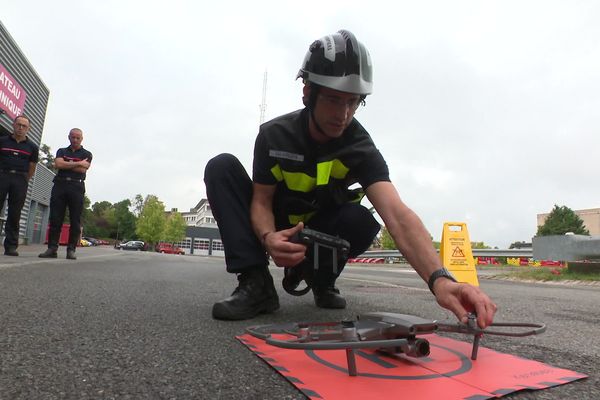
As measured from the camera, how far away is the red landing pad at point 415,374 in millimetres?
962

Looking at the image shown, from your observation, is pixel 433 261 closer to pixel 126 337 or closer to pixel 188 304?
pixel 126 337

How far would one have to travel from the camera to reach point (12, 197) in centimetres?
589

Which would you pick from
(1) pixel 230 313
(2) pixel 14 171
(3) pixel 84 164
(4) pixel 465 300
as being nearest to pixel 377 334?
(4) pixel 465 300

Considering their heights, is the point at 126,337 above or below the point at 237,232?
below

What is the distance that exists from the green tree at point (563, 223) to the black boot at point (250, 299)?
67457 millimetres

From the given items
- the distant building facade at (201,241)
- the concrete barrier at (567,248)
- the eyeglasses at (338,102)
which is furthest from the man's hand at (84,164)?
the distant building facade at (201,241)

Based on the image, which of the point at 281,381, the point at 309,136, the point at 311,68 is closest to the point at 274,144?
the point at 309,136

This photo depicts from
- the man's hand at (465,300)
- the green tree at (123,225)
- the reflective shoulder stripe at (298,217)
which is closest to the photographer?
the man's hand at (465,300)

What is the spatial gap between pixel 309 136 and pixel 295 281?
80 centimetres

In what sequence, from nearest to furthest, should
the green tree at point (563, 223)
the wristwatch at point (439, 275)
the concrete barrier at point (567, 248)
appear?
the wristwatch at point (439, 275), the concrete barrier at point (567, 248), the green tree at point (563, 223)

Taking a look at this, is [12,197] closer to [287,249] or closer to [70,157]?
[70,157]

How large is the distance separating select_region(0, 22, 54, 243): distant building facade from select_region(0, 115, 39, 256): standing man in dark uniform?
19.6ft

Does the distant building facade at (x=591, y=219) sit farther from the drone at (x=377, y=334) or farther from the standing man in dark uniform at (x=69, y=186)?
the drone at (x=377, y=334)

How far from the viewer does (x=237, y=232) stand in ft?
6.80
